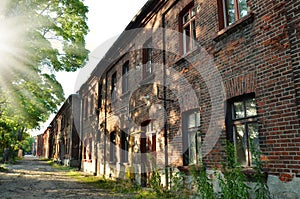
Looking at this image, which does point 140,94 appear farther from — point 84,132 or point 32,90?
point 84,132

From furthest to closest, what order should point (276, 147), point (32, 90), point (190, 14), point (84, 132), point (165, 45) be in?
point (84, 132) → point (32, 90) → point (165, 45) → point (190, 14) → point (276, 147)

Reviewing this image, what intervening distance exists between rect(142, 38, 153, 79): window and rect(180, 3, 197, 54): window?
2.40 m

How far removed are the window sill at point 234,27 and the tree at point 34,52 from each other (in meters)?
8.01

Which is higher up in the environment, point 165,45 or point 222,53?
point 165,45

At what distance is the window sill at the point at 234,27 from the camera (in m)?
5.72

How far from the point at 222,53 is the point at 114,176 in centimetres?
930

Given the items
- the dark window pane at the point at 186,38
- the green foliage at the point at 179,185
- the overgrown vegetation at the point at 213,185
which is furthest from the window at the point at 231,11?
the green foliage at the point at 179,185

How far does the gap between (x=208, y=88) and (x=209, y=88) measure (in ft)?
0.14

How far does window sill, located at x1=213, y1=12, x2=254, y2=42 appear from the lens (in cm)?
572

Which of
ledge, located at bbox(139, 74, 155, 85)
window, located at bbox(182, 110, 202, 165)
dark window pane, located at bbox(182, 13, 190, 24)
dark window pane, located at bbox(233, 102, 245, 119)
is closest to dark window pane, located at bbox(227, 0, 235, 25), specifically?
dark window pane, located at bbox(182, 13, 190, 24)

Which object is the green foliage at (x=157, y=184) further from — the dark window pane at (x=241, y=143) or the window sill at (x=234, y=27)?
the window sill at (x=234, y=27)

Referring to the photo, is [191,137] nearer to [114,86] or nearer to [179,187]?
[179,187]

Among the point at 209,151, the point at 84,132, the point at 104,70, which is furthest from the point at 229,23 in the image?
the point at 84,132

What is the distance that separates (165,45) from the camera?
9516mm
